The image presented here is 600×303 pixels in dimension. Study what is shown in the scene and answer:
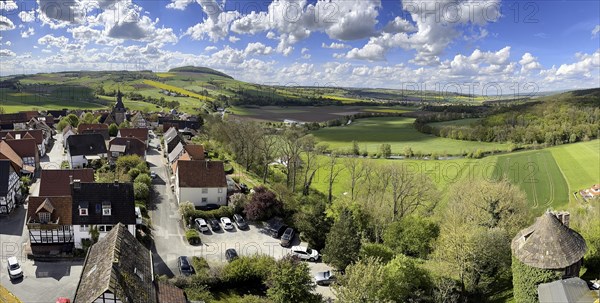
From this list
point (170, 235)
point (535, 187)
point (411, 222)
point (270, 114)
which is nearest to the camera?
point (411, 222)

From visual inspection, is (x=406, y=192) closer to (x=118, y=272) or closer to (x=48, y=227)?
(x=118, y=272)

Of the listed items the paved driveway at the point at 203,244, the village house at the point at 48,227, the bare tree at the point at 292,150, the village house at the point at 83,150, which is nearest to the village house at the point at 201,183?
the paved driveway at the point at 203,244

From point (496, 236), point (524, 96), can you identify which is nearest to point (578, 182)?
point (496, 236)

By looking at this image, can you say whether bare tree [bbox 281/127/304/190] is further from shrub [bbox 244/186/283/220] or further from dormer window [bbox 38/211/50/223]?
dormer window [bbox 38/211/50/223]

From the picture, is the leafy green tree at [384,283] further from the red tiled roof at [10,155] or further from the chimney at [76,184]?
the red tiled roof at [10,155]

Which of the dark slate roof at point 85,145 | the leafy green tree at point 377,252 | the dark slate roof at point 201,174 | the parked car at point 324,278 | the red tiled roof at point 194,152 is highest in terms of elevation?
the dark slate roof at point 85,145

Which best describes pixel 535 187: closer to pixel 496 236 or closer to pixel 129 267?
pixel 496 236

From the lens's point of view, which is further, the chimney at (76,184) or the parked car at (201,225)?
the parked car at (201,225)
